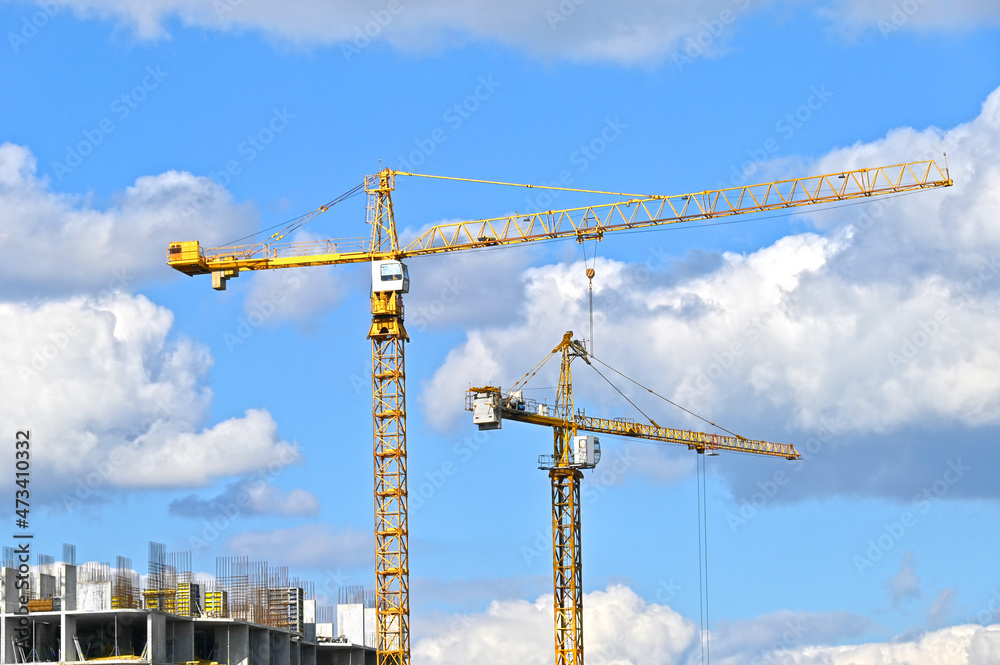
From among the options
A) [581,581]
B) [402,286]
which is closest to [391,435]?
[402,286]

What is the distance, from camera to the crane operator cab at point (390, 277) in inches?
5458

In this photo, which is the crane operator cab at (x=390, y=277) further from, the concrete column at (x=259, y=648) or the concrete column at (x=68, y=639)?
the concrete column at (x=68, y=639)

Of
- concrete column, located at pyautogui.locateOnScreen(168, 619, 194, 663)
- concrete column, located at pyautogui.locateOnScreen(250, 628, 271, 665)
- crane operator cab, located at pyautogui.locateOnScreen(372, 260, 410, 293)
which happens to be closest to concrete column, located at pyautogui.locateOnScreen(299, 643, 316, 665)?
concrete column, located at pyautogui.locateOnScreen(250, 628, 271, 665)

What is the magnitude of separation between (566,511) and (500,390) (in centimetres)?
1735

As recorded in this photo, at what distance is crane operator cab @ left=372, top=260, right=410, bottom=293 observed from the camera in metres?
139

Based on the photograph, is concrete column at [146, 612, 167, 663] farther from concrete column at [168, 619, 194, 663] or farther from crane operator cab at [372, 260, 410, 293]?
crane operator cab at [372, 260, 410, 293]

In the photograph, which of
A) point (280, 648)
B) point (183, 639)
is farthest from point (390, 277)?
point (183, 639)

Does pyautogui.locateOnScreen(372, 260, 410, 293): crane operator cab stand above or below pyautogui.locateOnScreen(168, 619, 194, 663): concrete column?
above

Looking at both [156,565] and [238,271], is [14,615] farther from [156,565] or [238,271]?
[238,271]

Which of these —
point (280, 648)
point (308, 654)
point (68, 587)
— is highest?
point (68, 587)

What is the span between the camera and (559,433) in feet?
529

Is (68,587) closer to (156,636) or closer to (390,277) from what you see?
(156,636)

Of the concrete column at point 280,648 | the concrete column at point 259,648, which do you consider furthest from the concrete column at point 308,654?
the concrete column at point 259,648

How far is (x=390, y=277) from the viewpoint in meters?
139
